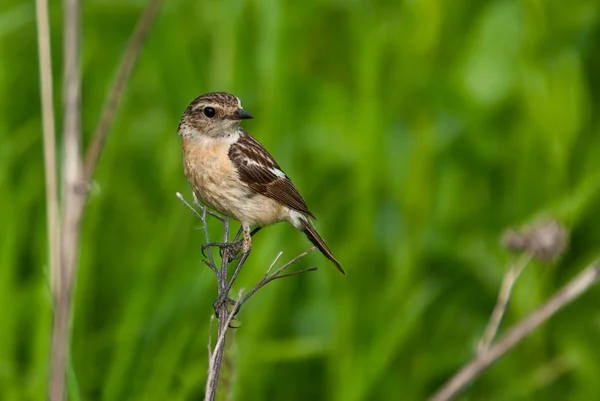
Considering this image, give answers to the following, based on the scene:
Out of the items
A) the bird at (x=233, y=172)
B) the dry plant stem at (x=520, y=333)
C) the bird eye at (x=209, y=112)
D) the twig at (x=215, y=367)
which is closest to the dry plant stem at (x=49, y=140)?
the twig at (x=215, y=367)

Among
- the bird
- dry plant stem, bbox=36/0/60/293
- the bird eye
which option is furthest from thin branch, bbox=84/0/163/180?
the bird eye

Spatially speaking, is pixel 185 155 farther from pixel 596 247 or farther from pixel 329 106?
pixel 596 247

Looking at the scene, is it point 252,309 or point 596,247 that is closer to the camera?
point 252,309

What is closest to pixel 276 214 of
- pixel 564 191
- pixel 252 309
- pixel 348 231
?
pixel 252 309

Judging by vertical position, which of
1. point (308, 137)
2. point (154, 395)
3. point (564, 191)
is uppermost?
point (308, 137)

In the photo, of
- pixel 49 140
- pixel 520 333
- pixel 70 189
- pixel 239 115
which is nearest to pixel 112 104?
pixel 70 189
